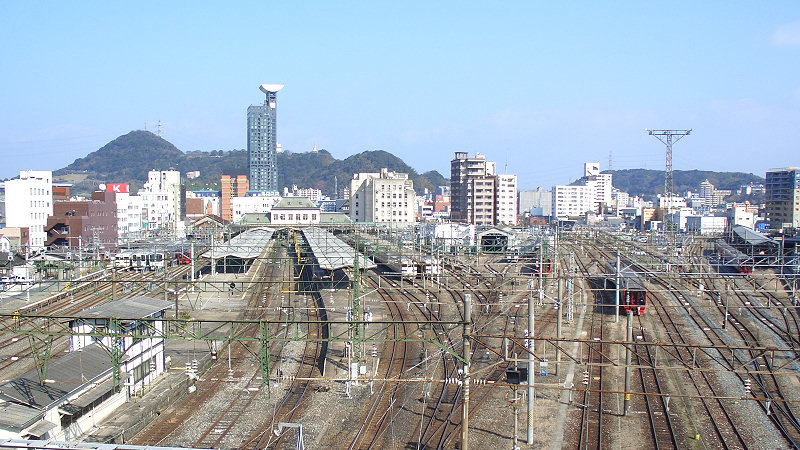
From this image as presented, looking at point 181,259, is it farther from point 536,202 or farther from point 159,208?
point 536,202

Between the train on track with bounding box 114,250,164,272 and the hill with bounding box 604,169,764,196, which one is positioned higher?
the hill with bounding box 604,169,764,196

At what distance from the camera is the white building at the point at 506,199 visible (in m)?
69.1

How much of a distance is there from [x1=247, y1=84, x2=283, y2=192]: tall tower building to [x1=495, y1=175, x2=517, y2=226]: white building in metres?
66.1

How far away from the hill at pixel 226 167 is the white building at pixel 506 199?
77.0m

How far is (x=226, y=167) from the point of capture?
594 ft

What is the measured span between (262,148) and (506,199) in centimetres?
7251

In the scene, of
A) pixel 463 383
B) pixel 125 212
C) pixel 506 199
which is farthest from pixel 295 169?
pixel 463 383

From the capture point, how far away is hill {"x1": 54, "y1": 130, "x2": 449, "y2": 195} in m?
161

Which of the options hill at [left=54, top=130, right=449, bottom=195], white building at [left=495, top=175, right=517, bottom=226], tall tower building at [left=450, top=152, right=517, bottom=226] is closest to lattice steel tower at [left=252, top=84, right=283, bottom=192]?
hill at [left=54, top=130, right=449, bottom=195]

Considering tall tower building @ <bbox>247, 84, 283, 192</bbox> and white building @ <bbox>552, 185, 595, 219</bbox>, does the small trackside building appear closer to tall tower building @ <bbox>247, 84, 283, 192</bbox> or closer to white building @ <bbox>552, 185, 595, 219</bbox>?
white building @ <bbox>552, 185, 595, 219</bbox>

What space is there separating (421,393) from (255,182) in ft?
388

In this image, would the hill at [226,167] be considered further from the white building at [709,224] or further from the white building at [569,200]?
the white building at [709,224]

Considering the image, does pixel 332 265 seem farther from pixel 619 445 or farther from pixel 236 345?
pixel 619 445

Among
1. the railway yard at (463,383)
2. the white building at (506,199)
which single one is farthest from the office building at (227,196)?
the railway yard at (463,383)
